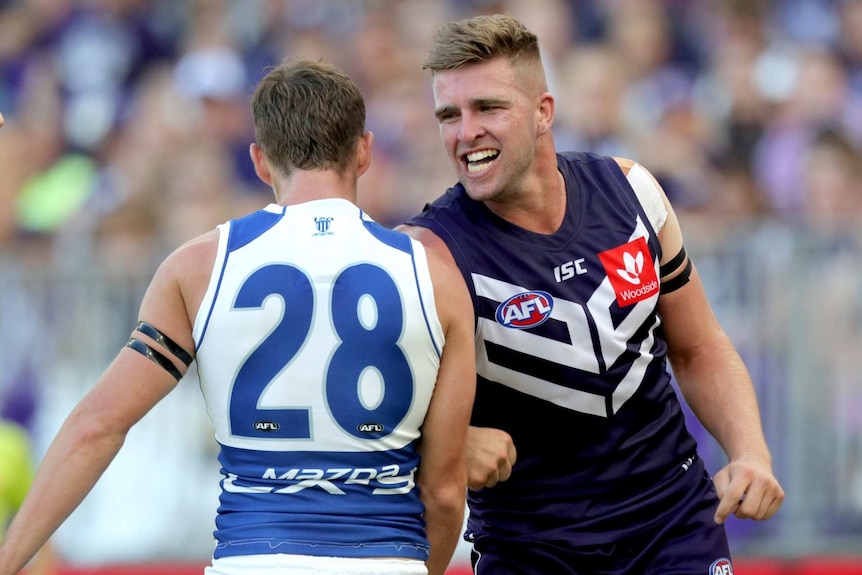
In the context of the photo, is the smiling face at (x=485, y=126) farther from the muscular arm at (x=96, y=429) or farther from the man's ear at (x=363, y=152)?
the muscular arm at (x=96, y=429)

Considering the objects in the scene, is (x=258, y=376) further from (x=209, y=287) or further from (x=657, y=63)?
(x=657, y=63)

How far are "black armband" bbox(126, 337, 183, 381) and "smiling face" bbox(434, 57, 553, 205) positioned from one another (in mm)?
1171

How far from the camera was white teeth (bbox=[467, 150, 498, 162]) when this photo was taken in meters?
4.25

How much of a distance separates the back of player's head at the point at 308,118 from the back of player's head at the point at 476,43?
1.87 feet

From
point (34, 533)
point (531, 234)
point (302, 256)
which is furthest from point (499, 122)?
point (34, 533)

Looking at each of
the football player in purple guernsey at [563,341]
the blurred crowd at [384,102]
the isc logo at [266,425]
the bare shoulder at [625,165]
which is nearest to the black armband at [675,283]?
the football player in purple guernsey at [563,341]

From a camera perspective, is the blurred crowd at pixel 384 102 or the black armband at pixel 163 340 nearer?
the black armband at pixel 163 340

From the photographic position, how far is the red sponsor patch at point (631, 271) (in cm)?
437

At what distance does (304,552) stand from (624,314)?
4.74 ft

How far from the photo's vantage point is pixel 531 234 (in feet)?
14.3

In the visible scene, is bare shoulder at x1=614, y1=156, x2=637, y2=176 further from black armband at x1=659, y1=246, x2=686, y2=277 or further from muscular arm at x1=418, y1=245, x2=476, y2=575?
muscular arm at x1=418, y1=245, x2=476, y2=575

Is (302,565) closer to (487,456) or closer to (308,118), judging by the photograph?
(487,456)

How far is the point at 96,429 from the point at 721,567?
2.14m

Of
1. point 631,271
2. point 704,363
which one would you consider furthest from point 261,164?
point 704,363
